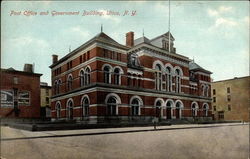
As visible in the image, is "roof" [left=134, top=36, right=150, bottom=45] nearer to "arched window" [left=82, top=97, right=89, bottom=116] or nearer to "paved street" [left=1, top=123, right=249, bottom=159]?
"arched window" [left=82, top=97, right=89, bottom=116]

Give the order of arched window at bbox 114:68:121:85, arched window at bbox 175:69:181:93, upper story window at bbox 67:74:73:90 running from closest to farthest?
upper story window at bbox 67:74:73:90, arched window at bbox 114:68:121:85, arched window at bbox 175:69:181:93

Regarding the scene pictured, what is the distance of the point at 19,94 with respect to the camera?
536 centimetres

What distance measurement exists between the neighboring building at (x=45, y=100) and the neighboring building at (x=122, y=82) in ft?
0.39

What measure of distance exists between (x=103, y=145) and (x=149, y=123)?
2.55 metres

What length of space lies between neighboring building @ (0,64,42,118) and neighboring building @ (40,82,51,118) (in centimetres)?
15

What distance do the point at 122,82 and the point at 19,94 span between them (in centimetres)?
252

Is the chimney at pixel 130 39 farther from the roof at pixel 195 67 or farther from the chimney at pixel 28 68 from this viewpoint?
the chimney at pixel 28 68

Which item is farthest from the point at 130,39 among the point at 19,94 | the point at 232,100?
the point at 232,100

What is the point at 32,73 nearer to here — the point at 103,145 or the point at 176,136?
the point at 103,145

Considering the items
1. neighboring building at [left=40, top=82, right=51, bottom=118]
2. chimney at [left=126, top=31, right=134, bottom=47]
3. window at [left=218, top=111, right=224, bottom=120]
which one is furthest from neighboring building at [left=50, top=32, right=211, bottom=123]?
window at [left=218, top=111, right=224, bottom=120]

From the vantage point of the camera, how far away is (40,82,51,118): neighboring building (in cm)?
555

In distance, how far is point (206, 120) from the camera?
7.44m

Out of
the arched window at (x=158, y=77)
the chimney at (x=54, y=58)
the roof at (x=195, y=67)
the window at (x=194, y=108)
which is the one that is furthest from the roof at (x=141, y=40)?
the window at (x=194, y=108)

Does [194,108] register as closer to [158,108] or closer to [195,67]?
[158,108]
